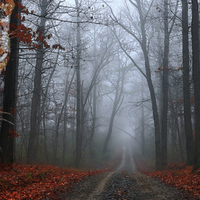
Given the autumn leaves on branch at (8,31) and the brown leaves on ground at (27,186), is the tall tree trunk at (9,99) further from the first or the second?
the brown leaves on ground at (27,186)

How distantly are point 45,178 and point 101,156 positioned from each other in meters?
19.0

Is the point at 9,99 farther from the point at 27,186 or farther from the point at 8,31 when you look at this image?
the point at 27,186

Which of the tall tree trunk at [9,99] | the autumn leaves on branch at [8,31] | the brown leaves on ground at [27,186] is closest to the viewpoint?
the brown leaves on ground at [27,186]

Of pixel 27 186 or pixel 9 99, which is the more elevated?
pixel 9 99

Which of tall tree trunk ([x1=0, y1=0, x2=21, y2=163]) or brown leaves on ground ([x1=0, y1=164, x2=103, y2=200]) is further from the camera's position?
tall tree trunk ([x1=0, y1=0, x2=21, y2=163])

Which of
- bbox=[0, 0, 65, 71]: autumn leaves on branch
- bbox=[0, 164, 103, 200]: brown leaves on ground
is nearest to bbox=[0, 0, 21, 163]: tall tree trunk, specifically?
bbox=[0, 0, 65, 71]: autumn leaves on branch

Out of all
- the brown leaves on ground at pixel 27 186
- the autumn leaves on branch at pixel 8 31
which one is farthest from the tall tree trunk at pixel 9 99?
the brown leaves on ground at pixel 27 186

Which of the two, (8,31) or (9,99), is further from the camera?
(9,99)

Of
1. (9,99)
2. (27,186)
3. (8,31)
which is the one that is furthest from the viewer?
(9,99)

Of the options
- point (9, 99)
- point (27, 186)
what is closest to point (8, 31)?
point (9, 99)

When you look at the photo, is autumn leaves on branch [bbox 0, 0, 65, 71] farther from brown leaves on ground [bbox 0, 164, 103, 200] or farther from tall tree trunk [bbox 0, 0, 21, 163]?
brown leaves on ground [bbox 0, 164, 103, 200]

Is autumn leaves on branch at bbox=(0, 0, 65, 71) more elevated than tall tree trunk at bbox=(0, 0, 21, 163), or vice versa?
autumn leaves on branch at bbox=(0, 0, 65, 71)

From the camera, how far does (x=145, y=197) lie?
6.41 meters

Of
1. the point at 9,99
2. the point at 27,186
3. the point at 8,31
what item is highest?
the point at 8,31
